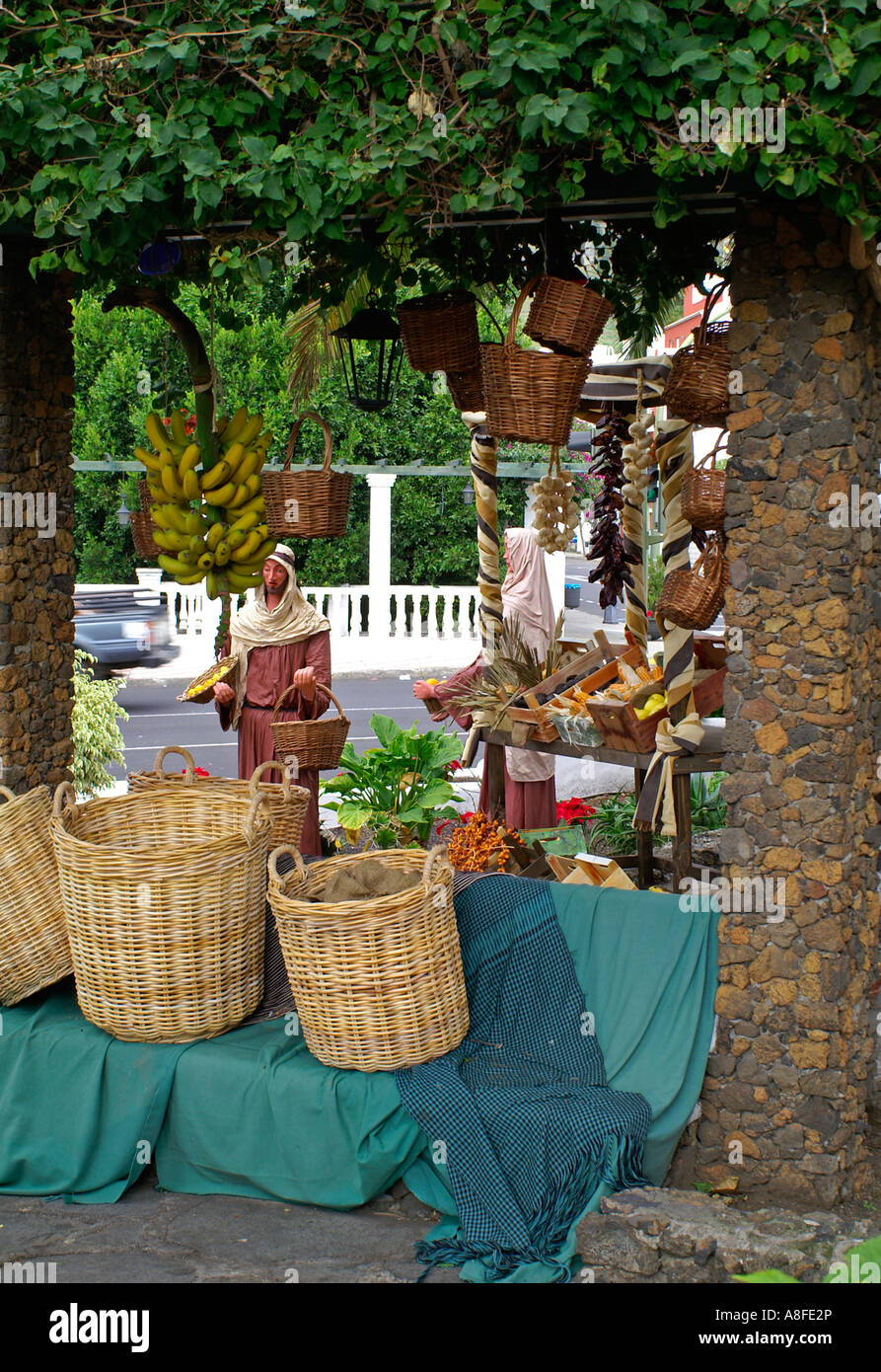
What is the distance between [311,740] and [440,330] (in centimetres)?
202

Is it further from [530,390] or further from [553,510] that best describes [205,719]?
[530,390]

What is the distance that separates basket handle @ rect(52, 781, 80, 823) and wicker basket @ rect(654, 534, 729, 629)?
230cm

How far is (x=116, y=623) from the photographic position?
17.7 metres

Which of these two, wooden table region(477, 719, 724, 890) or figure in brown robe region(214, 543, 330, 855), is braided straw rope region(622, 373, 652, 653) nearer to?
wooden table region(477, 719, 724, 890)

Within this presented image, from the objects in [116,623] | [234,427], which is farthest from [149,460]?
[116,623]

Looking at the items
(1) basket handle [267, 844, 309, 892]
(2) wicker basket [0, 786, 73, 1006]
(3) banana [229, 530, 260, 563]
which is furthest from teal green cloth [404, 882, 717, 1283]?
(3) banana [229, 530, 260, 563]

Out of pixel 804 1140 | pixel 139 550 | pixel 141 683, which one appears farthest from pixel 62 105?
pixel 141 683

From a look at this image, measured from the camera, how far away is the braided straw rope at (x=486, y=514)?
7084 mm

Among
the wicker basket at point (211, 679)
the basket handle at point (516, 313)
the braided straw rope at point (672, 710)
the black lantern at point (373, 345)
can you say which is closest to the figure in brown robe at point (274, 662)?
the wicker basket at point (211, 679)

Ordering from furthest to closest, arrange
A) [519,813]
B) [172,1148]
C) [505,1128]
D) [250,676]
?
1. [519,813]
2. [250,676]
3. [172,1148]
4. [505,1128]

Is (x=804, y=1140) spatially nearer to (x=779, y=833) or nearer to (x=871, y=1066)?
(x=871, y=1066)

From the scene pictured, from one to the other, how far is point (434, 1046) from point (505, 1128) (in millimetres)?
353

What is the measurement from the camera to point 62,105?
13.3ft

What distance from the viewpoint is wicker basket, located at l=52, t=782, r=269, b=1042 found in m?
4.25
